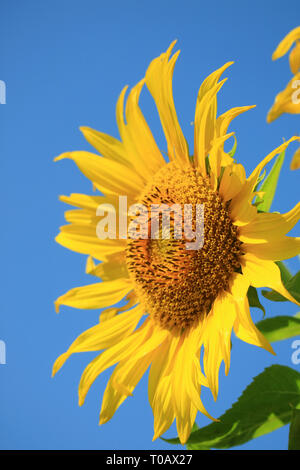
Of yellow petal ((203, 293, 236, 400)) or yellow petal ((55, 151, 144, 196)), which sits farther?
yellow petal ((55, 151, 144, 196))

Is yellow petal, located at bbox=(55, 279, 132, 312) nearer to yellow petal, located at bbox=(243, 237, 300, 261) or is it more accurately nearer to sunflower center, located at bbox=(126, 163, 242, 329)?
sunflower center, located at bbox=(126, 163, 242, 329)

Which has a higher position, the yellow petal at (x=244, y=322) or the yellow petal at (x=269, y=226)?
the yellow petal at (x=269, y=226)

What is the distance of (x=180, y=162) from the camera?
1.57m

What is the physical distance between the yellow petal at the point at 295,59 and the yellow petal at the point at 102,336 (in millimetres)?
873

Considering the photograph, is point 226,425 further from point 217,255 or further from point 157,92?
point 157,92

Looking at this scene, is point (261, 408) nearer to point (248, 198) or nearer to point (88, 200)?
point (248, 198)

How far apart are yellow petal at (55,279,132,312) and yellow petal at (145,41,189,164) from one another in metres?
0.45

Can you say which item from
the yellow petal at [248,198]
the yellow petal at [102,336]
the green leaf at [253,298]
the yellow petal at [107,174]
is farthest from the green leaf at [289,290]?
the yellow petal at [107,174]

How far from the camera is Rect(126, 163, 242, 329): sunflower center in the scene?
4.54 feet

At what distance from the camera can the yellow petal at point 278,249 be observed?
123cm

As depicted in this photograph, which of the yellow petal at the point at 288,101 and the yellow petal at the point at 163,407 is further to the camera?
the yellow petal at the point at 163,407

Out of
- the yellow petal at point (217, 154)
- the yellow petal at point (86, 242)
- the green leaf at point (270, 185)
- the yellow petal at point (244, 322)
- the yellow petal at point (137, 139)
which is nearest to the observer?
the yellow petal at point (244, 322)

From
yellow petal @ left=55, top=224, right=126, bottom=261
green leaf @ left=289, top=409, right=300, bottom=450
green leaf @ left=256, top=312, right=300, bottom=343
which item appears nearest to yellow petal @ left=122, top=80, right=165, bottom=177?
yellow petal @ left=55, top=224, right=126, bottom=261

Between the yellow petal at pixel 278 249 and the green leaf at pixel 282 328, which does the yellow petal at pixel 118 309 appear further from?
the yellow petal at pixel 278 249
